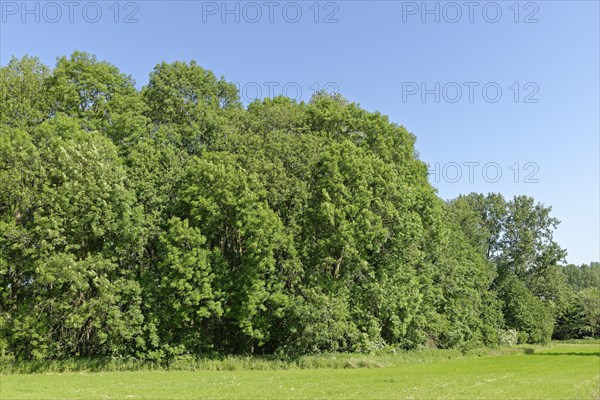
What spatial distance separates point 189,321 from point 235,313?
13.8 ft

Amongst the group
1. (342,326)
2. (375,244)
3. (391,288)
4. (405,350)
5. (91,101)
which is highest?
(91,101)

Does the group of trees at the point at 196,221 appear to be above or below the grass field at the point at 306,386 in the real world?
above

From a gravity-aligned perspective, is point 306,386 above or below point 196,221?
below

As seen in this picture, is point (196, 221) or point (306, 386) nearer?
point (306, 386)

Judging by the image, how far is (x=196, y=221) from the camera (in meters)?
38.8

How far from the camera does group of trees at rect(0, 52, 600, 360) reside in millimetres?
35000

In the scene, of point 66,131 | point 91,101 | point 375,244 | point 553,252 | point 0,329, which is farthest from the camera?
point 553,252

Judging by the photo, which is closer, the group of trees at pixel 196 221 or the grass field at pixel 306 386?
the grass field at pixel 306 386

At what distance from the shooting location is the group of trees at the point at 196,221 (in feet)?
115

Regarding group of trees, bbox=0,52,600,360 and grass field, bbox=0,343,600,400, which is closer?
grass field, bbox=0,343,600,400

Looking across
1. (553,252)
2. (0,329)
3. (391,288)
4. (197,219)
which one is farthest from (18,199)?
(553,252)

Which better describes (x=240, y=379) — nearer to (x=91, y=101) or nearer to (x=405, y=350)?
(x=405, y=350)

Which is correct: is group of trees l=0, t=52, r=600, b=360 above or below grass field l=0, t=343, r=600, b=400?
above

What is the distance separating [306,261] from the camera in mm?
42000
